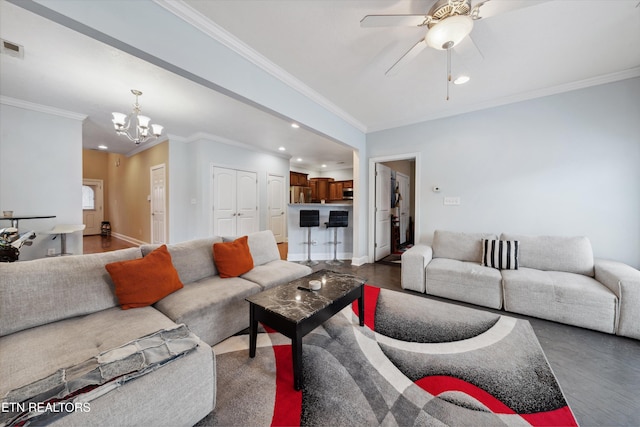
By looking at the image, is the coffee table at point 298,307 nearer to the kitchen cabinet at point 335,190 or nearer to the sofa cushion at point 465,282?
the sofa cushion at point 465,282

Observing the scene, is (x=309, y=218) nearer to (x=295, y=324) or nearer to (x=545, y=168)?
(x=295, y=324)

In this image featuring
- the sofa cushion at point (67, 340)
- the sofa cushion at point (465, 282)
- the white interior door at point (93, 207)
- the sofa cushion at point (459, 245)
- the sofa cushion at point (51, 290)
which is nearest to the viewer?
the sofa cushion at point (67, 340)

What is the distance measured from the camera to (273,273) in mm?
Result: 2541

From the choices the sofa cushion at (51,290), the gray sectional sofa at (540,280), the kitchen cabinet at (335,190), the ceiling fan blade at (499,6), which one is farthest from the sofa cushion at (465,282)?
the kitchen cabinet at (335,190)

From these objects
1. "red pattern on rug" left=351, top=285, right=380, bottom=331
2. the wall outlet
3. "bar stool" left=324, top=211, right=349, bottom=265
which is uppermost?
the wall outlet

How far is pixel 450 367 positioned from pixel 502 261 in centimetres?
183

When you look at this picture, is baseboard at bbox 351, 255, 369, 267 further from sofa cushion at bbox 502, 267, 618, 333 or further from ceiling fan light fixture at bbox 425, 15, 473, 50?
ceiling fan light fixture at bbox 425, 15, 473, 50

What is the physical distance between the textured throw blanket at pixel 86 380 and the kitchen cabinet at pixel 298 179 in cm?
662

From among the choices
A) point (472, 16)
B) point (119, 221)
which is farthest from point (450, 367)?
point (119, 221)

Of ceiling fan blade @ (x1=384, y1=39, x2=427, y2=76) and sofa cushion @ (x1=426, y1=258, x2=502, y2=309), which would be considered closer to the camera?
ceiling fan blade @ (x1=384, y1=39, x2=427, y2=76)

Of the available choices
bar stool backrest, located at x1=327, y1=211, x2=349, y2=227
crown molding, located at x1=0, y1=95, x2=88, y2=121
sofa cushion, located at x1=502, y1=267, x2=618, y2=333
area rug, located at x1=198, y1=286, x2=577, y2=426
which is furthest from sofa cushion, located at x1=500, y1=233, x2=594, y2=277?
crown molding, located at x1=0, y1=95, x2=88, y2=121

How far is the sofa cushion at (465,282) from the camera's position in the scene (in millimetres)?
2566

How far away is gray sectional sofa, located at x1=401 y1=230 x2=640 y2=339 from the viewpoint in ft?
6.73

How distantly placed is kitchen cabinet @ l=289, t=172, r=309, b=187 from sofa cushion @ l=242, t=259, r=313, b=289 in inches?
200
